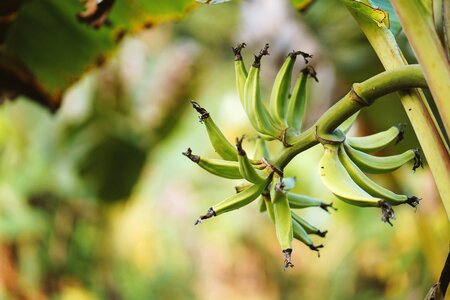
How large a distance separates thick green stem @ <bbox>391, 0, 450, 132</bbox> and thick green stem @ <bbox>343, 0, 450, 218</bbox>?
32 mm

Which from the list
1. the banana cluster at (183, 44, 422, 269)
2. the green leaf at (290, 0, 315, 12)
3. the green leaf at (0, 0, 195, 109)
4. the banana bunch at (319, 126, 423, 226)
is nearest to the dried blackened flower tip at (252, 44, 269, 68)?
the banana cluster at (183, 44, 422, 269)

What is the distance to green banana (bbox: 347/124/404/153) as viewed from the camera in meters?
0.62

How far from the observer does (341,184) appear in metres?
0.54

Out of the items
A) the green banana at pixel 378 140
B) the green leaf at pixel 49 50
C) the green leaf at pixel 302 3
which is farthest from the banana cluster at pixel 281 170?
the green leaf at pixel 49 50

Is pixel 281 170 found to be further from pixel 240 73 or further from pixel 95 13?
pixel 95 13

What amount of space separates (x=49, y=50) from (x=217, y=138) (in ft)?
2.28

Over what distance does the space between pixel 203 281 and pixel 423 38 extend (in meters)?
3.24

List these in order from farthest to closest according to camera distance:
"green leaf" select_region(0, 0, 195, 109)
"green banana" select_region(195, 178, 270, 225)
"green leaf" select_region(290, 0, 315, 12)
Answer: "green leaf" select_region(0, 0, 195, 109)
"green leaf" select_region(290, 0, 315, 12)
"green banana" select_region(195, 178, 270, 225)

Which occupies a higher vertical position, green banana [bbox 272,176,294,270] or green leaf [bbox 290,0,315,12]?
green leaf [bbox 290,0,315,12]

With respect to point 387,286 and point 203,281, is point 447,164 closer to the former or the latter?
point 387,286

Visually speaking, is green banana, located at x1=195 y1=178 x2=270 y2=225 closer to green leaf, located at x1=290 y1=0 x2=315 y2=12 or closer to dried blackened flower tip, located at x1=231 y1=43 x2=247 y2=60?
dried blackened flower tip, located at x1=231 y1=43 x2=247 y2=60

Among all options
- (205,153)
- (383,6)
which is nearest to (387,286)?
(205,153)

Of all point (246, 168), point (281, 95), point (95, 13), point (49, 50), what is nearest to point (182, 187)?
point (49, 50)

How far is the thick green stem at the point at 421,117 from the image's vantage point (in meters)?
0.50
